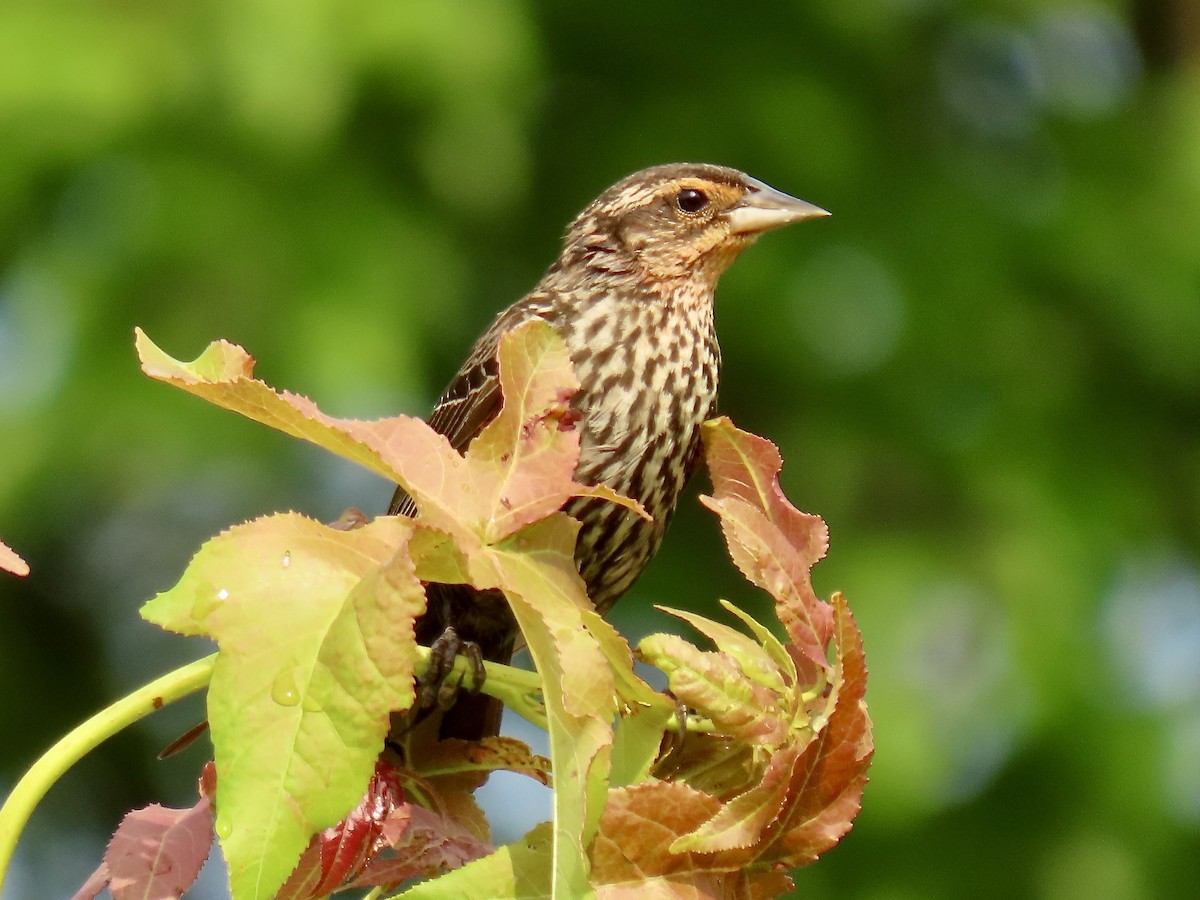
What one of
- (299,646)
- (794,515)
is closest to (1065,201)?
(794,515)

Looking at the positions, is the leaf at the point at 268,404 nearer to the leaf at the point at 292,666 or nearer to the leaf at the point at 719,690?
the leaf at the point at 292,666

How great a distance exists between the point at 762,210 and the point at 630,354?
43 centimetres

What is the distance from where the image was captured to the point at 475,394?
311 centimetres

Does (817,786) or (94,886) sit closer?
(817,786)

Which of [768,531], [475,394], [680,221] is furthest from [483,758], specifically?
[680,221]

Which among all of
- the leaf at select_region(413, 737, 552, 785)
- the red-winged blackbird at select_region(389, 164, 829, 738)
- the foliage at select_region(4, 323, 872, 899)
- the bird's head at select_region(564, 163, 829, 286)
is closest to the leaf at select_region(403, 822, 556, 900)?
the foliage at select_region(4, 323, 872, 899)

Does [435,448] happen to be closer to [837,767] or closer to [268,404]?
[268,404]

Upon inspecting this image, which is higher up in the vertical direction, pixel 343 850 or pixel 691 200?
pixel 691 200

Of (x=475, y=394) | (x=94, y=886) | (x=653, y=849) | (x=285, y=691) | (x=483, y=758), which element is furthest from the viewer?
(x=475, y=394)

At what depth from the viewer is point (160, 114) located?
515 centimetres

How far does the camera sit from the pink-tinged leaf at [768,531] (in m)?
1.45

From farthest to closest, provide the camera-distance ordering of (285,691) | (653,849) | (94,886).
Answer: (94,886) → (653,849) → (285,691)

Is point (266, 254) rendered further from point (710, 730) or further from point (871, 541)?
point (710, 730)

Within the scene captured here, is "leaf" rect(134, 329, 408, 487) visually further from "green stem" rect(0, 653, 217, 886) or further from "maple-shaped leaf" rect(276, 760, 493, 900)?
"maple-shaped leaf" rect(276, 760, 493, 900)
